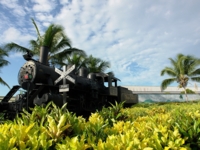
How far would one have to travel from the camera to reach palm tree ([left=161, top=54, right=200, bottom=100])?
26391mm

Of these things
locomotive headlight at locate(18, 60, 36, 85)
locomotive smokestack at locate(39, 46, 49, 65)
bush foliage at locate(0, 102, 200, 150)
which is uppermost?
locomotive smokestack at locate(39, 46, 49, 65)

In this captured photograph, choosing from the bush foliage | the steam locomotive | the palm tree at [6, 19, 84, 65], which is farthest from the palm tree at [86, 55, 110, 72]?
the bush foliage

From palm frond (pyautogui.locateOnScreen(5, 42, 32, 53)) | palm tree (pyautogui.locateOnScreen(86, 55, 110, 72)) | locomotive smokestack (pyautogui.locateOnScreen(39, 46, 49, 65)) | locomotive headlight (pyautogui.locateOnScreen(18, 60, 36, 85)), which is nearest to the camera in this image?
locomotive headlight (pyautogui.locateOnScreen(18, 60, 36, 85))

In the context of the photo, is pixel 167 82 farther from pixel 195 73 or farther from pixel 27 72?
pixel 27 72

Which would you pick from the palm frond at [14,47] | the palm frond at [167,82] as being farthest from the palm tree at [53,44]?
the palm frond at [167,82]

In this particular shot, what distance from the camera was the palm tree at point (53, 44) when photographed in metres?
18.9

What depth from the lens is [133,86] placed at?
4138 cm

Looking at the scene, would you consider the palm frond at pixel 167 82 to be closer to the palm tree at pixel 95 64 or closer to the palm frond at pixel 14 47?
the palm tree at pixel 95 64

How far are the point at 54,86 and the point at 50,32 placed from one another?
11.1m

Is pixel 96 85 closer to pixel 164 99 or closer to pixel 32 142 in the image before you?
pixel 32 142

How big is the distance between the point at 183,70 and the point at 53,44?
18556 millimetres

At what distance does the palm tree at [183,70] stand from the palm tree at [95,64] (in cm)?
931

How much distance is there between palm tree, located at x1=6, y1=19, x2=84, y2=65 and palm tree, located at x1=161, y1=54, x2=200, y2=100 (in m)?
14.9

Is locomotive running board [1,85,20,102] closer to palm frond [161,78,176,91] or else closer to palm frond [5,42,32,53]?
palm frond [5,42,32,53]
